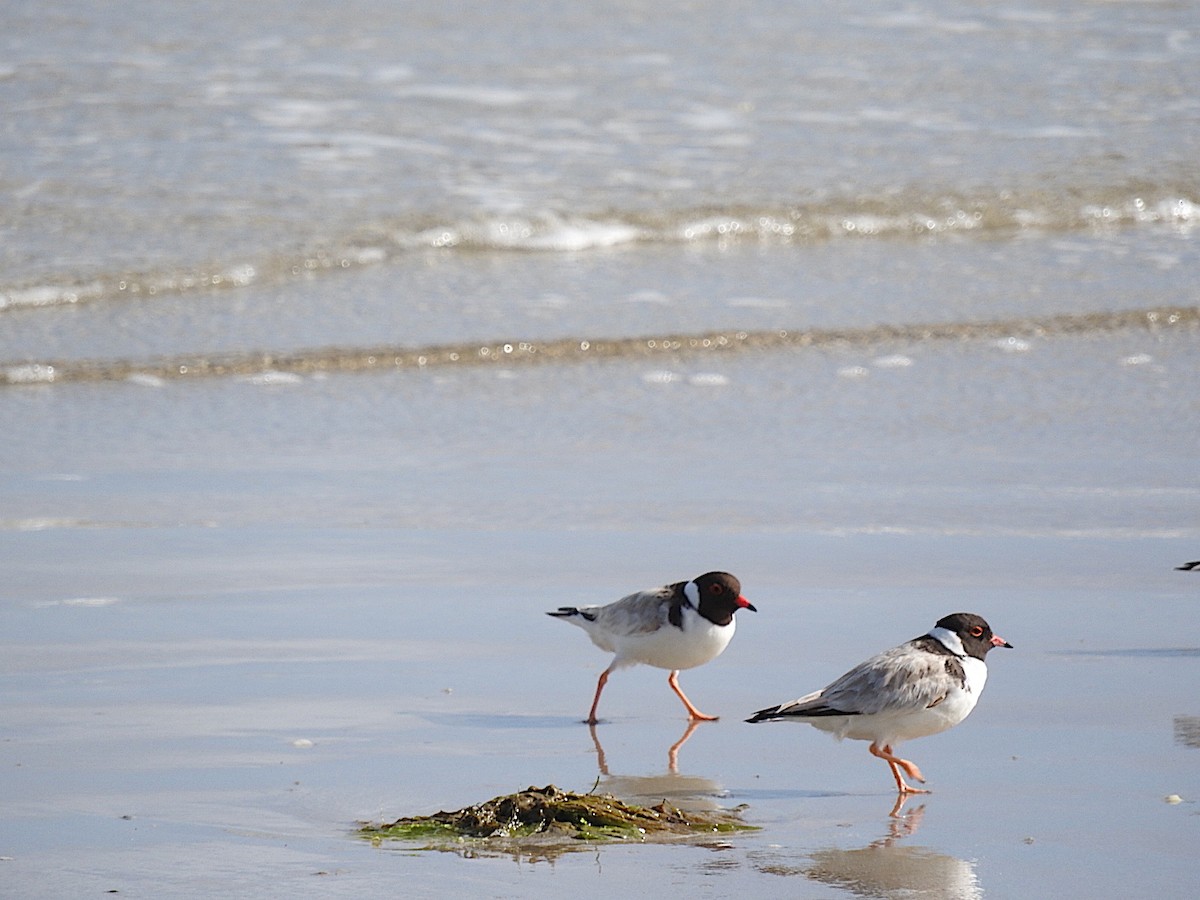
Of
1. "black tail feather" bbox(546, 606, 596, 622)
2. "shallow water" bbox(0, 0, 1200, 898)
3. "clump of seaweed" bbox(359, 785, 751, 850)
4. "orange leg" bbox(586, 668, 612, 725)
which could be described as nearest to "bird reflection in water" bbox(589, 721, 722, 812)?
"shallow water" bbox(0, 0, 1200, 898)

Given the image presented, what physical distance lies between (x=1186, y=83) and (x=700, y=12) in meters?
5.45

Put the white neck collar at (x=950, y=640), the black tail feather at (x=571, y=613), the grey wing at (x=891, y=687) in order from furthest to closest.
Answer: the black tail feather at (x=571, y=613) < the white neck collar at (x=950, y=640) < the grey wing at (x=891, y=687)

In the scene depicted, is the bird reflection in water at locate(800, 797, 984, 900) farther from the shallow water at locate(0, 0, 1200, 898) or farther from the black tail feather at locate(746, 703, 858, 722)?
the black tail feather at locate(746, 703, 858, 722)

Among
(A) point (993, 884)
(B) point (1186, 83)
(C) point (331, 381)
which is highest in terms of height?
(B) point (1186, 83)

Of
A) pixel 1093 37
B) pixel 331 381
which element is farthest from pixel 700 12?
pixel 331 381

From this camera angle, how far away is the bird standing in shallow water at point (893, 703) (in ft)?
15.6

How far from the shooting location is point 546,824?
4270mm

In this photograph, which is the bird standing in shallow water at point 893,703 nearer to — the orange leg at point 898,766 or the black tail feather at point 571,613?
the orange leg at point 898,766

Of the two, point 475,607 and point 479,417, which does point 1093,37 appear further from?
point 475,607

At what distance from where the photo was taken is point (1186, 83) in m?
17.3

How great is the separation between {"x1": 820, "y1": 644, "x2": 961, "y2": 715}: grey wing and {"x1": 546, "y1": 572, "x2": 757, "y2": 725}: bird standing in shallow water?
23.8 inches

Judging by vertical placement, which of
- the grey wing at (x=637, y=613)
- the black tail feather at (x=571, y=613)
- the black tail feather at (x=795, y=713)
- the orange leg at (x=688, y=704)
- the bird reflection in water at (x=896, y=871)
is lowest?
the bird reflection in water at (x=896, y=871)

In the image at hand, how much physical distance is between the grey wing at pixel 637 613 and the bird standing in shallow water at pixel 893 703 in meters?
0.72

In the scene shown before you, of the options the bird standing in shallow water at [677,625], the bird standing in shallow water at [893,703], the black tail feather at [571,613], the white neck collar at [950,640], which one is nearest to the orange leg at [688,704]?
the bird standing in shallow water at [677,625]
